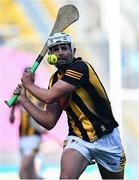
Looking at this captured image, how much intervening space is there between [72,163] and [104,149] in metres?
0.28

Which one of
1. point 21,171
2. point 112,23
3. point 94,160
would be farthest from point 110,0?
point 94,160

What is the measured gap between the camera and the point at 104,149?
589 cm

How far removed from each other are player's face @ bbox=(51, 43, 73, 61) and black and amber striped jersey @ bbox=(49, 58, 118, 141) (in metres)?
0.06

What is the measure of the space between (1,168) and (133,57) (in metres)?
2.17

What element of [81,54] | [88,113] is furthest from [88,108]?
[81,54]

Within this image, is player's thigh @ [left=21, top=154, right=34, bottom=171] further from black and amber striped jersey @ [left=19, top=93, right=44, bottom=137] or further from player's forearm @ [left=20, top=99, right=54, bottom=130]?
player's forearm @ [left=20, top=99, right=54, bottom=130]

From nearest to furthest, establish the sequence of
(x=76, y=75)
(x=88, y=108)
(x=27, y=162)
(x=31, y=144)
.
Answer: (x=76, y=75)
(x=88, y=108)
(x=27, y=162)
(x=31, y=144)

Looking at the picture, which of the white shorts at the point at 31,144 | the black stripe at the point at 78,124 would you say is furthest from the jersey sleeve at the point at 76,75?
the white shorts at the point at 31,144

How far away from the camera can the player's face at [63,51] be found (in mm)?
5793

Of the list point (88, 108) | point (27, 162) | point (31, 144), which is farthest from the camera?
point (31, 144)

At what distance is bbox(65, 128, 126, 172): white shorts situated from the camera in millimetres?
5859

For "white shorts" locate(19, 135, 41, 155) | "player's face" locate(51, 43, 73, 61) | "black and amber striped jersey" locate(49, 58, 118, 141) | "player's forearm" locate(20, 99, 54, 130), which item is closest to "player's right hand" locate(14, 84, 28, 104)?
"player's forearm" locate(20, 99, 54, 130)

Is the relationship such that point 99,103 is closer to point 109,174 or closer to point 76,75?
point 76,75

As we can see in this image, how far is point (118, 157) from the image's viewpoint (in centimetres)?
600
